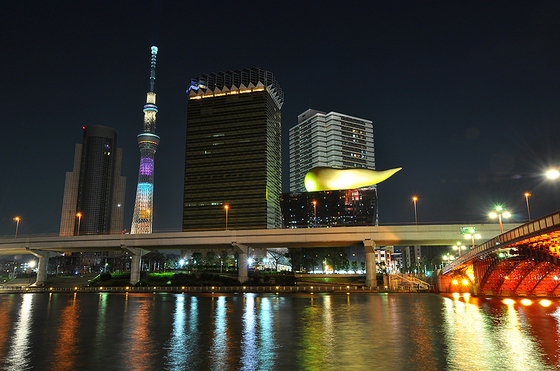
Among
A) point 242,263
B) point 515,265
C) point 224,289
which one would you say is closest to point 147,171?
point 242,263

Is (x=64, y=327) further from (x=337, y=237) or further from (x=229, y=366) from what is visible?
(x=337, y=237)

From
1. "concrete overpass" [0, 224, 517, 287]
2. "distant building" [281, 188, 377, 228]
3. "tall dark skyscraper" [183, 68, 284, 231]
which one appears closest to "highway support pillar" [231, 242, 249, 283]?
"concrete overpass" [0, 224, 517, 287]

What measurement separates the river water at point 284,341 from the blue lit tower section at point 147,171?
120 m

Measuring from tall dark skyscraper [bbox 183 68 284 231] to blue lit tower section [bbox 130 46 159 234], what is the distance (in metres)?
28.7

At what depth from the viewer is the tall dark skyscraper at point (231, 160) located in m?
179

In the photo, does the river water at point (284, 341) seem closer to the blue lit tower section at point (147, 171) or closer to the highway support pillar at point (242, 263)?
the highway support pillar at point (242, 263)

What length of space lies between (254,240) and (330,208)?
4919 centimetres

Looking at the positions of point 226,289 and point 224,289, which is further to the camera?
point 224,289

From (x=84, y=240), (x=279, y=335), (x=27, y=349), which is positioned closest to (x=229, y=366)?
(x=279, y=335)

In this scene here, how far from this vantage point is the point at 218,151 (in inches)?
7264

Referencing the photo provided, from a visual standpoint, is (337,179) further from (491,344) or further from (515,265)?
(491,344)

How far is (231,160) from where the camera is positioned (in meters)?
183

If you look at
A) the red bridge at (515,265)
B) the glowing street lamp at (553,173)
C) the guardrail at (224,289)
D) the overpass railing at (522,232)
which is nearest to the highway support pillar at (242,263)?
the guardrail at (224,289)

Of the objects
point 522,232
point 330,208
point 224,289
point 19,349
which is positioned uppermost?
point 330,208
